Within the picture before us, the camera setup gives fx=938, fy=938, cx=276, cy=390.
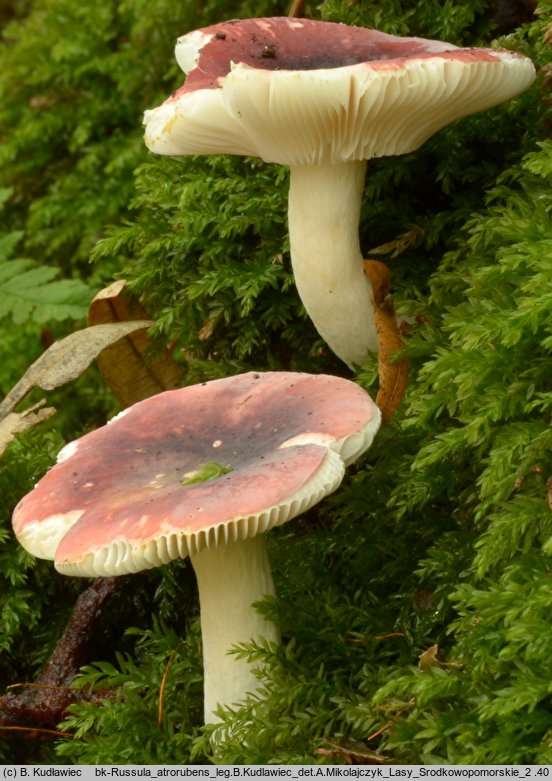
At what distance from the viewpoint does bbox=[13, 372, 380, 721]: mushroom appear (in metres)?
1.68

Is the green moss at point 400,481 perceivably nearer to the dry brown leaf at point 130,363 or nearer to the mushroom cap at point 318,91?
the dry brown leaf at point 130,363

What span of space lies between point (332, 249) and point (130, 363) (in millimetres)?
858

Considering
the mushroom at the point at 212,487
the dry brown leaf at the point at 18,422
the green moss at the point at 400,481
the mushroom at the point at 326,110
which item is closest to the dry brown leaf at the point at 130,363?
the green moss at the point at 400,481

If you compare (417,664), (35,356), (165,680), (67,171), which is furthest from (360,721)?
(67,171)

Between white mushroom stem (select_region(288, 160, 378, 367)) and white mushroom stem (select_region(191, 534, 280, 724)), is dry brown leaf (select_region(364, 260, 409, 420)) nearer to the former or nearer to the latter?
white mushroom stem (select_region(288, 160, 378, 367))

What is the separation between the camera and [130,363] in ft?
9.98

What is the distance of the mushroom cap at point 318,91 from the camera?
2.05 m

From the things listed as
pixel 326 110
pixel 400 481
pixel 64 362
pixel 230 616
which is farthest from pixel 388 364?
pixel 64 362

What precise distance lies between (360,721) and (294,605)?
35 cm

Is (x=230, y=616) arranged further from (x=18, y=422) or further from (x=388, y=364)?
(x=18, y=422)

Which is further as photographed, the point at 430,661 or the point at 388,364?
the point at 388,364

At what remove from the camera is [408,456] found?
7.29 ft

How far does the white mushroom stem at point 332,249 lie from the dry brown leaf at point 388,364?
100mm

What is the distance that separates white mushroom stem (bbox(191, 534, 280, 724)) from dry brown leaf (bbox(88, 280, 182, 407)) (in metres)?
1.13
